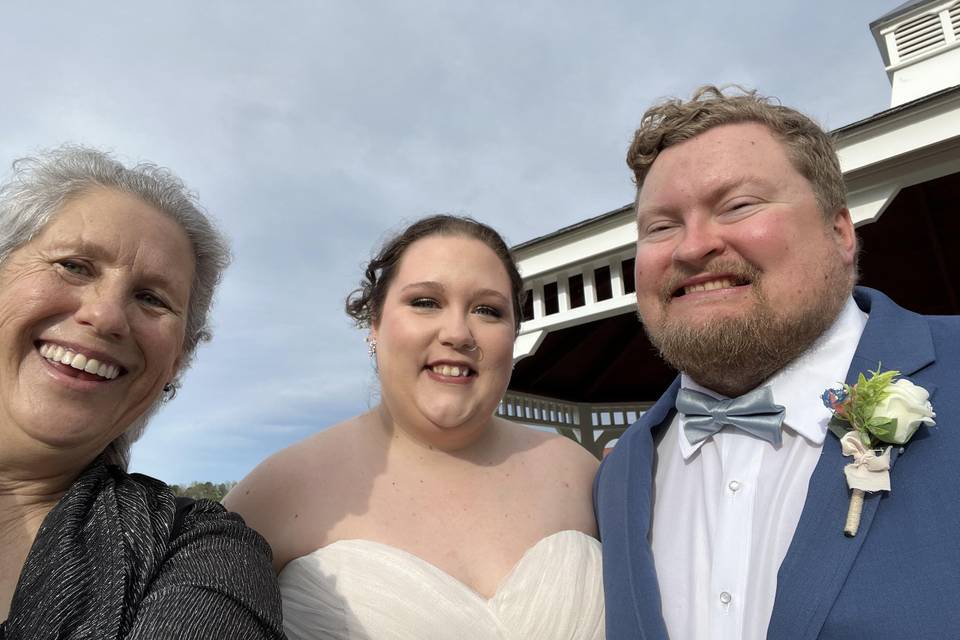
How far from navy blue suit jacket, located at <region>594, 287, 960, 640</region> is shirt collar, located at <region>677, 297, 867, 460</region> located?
0.05m

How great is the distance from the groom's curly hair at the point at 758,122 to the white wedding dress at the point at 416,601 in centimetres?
163

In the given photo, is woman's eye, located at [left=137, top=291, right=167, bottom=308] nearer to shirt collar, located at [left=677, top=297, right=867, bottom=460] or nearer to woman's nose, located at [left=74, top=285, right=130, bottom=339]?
woman's nose, located at [left=74, top=285, right=130, bottom=339]

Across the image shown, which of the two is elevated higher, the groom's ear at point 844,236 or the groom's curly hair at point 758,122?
the groom's curly hair at point 758,122

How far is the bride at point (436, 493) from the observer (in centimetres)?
205

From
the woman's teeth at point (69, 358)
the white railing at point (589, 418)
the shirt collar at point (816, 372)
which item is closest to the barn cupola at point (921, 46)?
the white railing at point (589, 418)

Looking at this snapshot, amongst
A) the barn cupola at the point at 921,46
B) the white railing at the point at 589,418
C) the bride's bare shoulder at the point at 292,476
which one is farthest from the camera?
the white railing at the point at 589,418

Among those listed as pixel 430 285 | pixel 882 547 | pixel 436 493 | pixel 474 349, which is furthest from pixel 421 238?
pixel 882 547

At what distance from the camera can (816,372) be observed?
201 centimetres

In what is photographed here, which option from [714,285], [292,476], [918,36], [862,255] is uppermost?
[918,36]

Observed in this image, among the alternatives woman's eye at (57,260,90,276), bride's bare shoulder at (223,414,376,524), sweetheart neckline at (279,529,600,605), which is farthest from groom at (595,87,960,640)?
woman's eye at (57,260,90,276)

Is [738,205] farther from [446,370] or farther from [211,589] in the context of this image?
[211,589]

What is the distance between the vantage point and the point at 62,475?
176 cm

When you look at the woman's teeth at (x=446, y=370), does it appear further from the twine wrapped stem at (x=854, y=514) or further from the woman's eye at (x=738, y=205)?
the twine wrapped stem at (x=854, y=514)

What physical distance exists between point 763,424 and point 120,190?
2.09 meters
